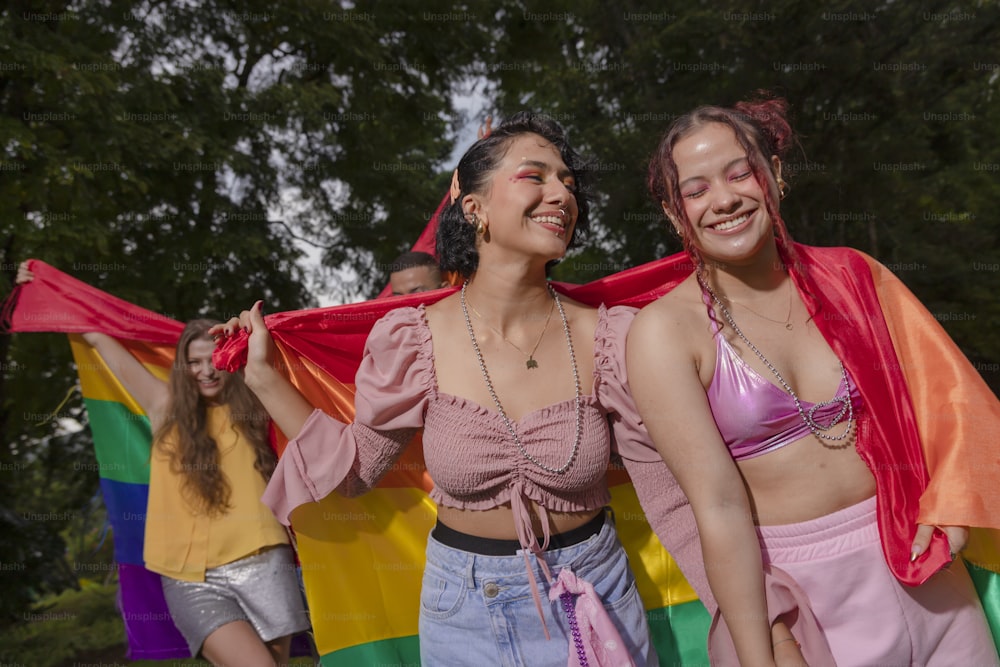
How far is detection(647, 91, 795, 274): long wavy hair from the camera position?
2.05 metres

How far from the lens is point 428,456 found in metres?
2.29

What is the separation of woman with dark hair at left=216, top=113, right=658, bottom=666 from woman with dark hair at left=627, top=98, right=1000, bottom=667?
1.05 ft

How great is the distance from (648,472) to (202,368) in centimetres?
245

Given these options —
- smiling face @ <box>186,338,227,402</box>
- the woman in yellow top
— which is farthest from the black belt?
smiling face @ <box>186,338,227,402</box>

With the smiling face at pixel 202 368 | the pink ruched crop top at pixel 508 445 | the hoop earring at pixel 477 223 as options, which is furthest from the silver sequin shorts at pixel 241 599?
the hoop earring at pixel 477 223

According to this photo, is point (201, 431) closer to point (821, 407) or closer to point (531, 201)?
point (531, 201)

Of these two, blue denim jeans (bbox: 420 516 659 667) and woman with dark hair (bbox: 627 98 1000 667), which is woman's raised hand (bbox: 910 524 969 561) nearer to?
woman with dark hair (bbox: 627 98 1000 667)

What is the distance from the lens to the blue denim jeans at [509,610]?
220 centimetres

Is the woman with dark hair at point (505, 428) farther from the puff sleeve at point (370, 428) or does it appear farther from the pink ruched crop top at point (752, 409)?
the pink ruched crop top at point (752, 409)

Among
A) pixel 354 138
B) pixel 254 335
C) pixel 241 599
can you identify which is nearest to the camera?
pixel 254 335

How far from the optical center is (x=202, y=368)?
401cm

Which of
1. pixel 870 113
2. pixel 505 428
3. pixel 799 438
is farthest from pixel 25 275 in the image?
pixel 870 113

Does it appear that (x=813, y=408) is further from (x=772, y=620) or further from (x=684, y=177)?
(x=684, y=177)

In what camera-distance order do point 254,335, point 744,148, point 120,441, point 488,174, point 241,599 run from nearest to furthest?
point 744,148 < point 488,174 < point 254,335 < point 241,599 < point 120,441
